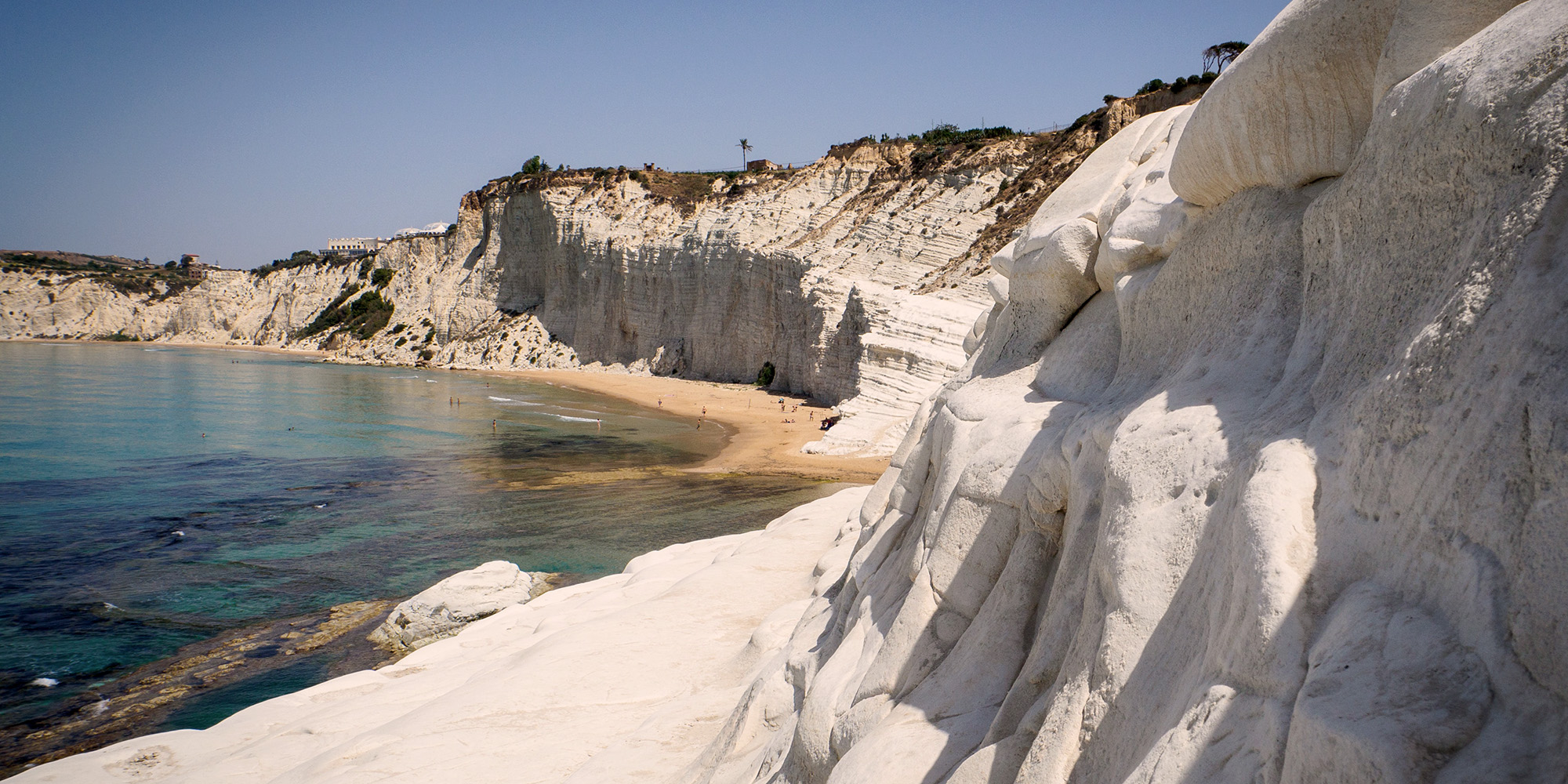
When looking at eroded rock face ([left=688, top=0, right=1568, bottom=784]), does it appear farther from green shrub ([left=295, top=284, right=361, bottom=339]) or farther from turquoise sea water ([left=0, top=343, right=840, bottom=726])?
green shrub ([left=295, top=284, right=361, bottom=339])

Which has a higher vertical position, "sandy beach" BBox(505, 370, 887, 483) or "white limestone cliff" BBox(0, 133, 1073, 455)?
"white limestone cliff" BBox(0, 133, 1073, 455)

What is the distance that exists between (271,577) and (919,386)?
23.2 meters

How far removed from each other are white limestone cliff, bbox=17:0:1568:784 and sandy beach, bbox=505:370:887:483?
812 inches

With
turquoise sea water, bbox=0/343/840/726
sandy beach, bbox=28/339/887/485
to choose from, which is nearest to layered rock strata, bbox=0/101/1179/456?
sandy beach, bbox=28/339/887/485

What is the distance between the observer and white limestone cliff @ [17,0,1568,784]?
2.21m

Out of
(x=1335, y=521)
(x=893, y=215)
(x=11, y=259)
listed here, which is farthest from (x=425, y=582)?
(x=11, y=259)

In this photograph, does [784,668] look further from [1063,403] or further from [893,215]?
[893,215]

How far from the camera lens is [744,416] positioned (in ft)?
138

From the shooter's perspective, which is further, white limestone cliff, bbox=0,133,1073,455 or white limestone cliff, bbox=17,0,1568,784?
white limestone cliff, bbox=0,133,1073,455

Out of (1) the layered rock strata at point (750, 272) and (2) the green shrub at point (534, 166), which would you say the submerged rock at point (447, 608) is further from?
(2) the green shrub at point (534, 166)

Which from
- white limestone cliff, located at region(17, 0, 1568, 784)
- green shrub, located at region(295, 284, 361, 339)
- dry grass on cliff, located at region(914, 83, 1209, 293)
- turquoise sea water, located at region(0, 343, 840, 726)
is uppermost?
dry grass on cliff, located at region(914, 83, 1209, 293)

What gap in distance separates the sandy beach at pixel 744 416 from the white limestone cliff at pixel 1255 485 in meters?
20.6

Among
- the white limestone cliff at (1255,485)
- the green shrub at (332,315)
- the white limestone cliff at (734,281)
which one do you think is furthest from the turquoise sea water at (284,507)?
the green shrub at (332,315)

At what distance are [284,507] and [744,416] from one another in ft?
71.4
